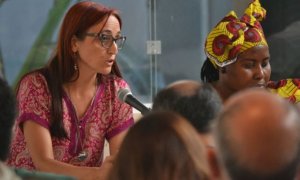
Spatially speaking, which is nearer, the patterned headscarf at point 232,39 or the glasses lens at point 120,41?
the glasses lens at point 120,41

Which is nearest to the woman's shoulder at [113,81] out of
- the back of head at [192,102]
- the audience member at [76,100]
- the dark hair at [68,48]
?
the audience member at [76,100]

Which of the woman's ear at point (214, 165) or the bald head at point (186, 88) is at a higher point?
the bald head at point (186, 88)

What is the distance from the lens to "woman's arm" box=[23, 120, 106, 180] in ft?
7.48

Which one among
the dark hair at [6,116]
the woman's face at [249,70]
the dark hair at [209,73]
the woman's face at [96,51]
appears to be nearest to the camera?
the dark hair at [6,116]

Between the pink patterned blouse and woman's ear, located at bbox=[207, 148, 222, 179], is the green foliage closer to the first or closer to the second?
the pink patterned blouse

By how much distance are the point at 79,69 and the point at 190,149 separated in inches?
58.9

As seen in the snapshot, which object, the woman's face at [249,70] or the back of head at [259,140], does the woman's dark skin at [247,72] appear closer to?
the woman's face at [249,70]

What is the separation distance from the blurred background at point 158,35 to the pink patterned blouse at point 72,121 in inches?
50.2

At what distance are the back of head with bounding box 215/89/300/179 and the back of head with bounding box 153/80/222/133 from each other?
415 millimetres

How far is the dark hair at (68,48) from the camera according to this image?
2.51 meters

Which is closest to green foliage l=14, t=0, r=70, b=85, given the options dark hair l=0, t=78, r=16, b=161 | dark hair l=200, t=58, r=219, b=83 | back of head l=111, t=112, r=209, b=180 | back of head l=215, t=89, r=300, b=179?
dark hair l=200, t=58, r=219, b=83

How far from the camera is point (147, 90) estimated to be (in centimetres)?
417

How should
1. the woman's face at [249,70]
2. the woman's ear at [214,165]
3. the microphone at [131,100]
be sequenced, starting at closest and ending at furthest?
the woman's ear at [214,165], the microphone at [131,100], the woman's face at [249,70]

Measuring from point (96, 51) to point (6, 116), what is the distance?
3.86 feet
